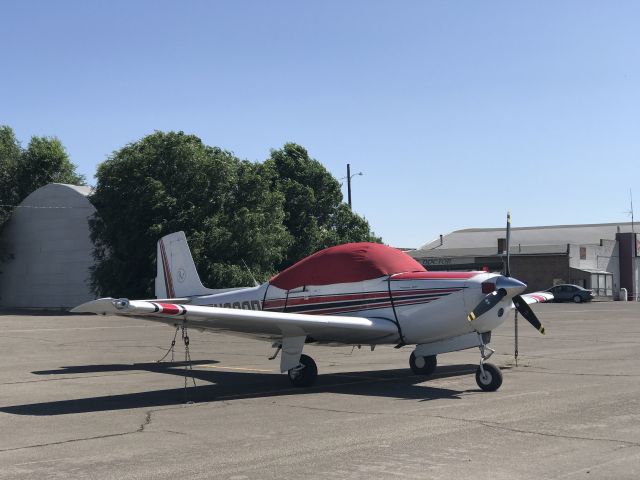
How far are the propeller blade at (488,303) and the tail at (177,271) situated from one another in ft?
20.1

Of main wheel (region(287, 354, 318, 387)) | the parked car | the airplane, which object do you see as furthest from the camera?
the parked car

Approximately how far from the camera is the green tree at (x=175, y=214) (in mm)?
41031

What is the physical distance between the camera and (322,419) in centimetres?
973

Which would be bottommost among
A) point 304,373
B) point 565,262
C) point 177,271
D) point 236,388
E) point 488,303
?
point 236,388

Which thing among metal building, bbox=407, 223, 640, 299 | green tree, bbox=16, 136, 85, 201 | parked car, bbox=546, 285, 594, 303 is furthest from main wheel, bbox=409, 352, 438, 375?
green tree, bbox=16, 136, 85, 201

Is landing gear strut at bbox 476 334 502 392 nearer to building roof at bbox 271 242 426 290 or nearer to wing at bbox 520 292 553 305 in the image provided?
building roof at bbox 271 242 426 290

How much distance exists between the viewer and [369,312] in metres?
13.6

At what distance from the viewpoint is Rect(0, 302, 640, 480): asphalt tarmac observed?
7094 mm

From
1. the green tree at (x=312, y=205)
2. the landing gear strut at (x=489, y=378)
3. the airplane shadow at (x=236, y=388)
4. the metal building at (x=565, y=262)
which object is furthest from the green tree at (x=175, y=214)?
the landing gear strut at (x=489, y=378)

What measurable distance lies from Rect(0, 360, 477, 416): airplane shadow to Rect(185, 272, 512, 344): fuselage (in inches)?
35.0

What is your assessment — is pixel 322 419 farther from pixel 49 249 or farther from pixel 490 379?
pixel 49 249

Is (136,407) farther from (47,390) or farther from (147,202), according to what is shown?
(147,202)

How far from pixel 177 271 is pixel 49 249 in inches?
1343

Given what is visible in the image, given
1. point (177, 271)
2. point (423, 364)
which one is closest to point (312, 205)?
point (177, 271)
